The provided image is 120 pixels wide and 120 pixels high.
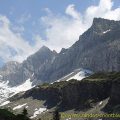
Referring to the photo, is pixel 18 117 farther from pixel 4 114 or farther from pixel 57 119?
pixel 57 119

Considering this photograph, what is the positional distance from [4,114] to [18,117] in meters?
3.08

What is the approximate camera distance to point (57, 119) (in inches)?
3895

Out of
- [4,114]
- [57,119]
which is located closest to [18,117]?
[4,114]

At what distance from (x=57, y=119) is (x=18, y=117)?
91.2 ft

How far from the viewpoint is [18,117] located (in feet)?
238

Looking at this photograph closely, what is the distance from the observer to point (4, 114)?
73688mm

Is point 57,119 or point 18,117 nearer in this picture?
point 18,117

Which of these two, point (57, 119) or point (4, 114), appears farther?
point (57, 119)

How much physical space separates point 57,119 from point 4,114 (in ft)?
90.4
